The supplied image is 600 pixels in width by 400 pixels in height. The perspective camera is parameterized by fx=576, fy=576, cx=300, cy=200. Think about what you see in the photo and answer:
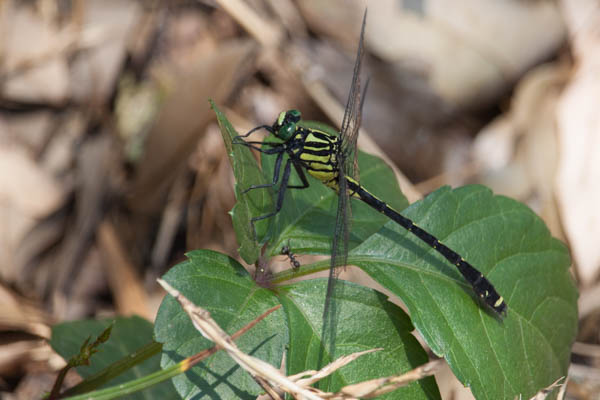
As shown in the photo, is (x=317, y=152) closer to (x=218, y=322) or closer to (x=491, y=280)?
(x=491, y=280)

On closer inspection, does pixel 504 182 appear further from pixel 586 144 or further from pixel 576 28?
pixel 576 28

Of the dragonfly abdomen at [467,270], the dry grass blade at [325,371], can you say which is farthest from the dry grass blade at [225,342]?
the dragonfly abdomen at [467,270]

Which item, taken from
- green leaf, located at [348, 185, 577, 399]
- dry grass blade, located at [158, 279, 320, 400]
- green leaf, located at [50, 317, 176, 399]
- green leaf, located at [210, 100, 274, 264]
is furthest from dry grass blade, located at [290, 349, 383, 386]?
green leaf, located at [50, 317, 176, 399]

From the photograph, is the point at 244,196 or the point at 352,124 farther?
the point at 352,124

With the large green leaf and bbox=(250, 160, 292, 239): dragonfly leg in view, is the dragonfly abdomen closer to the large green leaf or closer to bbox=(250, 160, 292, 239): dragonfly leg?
the large green leaf

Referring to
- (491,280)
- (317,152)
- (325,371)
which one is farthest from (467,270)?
(317,152)
